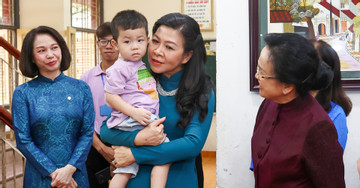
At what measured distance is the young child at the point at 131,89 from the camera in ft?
5.00

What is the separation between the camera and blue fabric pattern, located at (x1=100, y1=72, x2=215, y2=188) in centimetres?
147

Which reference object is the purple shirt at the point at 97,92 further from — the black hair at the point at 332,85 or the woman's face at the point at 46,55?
the black hair at the point at 332,85

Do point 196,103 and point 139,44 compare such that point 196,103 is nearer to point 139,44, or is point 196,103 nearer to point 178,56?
point 178,56

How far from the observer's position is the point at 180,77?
1.60 metres

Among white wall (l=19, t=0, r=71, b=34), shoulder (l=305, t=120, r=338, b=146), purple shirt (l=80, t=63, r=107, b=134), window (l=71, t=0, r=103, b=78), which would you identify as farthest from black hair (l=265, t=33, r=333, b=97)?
window (l=71, t=0, r=103, b=78)

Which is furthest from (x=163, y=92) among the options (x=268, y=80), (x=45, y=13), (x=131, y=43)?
(x=45, y=13)

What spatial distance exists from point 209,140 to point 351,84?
4537 mm

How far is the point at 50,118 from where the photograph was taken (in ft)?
6.85

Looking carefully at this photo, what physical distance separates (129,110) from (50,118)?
0.74m

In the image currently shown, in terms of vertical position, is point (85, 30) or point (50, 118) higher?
point (85, 30)

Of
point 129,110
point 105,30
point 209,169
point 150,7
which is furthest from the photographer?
point 150,7

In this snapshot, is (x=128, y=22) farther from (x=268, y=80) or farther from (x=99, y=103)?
(x=99, y=103)

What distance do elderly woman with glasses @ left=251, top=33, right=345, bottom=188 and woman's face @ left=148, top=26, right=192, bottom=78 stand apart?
0.32 metres

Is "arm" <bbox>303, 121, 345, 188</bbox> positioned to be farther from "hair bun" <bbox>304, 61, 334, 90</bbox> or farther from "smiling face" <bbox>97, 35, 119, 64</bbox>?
"smiling face" <bbox>97, 35, 119, 64</bbox>
